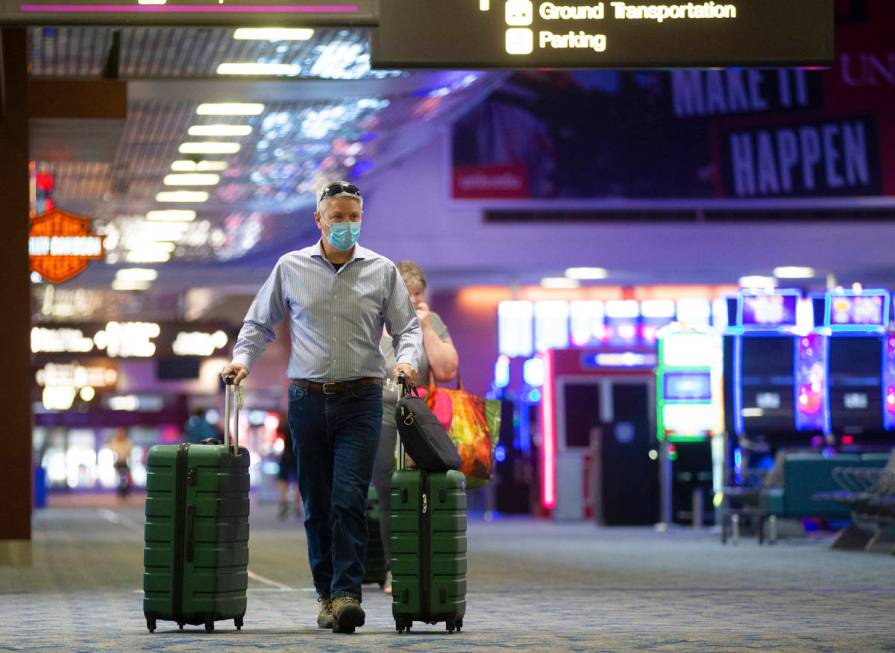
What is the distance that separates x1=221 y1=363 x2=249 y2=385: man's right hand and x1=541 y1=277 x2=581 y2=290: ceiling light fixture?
24.7m

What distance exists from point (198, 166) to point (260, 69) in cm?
533

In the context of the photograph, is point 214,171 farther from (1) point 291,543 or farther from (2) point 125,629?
(2) point 125,629

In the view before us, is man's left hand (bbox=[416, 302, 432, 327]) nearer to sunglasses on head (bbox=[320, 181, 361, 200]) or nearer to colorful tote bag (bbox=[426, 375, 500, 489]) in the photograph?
colorful tote bag (bbox=[426, 375, 500, 489])

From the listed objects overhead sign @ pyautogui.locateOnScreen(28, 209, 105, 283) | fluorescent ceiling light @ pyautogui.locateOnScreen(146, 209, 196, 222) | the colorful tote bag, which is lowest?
the colorful tote bag

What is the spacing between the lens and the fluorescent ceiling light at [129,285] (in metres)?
30.3

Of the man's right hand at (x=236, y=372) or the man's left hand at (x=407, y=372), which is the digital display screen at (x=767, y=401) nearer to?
the man's left hand at (x=407, y=372)

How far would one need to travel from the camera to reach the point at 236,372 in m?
6.36

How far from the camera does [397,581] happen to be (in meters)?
6.38

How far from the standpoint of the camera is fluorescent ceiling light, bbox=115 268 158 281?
28881 millimetres

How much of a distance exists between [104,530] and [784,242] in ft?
43.4

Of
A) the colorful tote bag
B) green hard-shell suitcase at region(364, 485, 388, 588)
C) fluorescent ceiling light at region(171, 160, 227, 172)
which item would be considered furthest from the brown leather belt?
fluorescent ceiling light at region(171, 160, 227, 172)

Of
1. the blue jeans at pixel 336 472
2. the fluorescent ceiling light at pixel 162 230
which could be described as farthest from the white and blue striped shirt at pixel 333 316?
the fluorescent ceiling light at pixel 162 230

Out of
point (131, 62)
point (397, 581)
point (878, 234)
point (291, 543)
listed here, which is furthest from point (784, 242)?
point (397, 581)

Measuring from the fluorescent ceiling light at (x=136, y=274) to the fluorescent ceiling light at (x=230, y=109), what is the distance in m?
13.1
